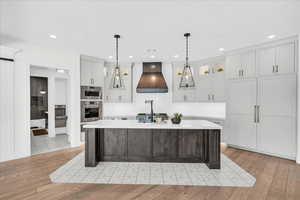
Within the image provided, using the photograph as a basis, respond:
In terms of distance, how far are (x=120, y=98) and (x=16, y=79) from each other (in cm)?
296

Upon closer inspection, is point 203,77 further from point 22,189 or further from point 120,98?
point 22,189

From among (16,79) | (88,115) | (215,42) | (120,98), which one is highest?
(215,42)

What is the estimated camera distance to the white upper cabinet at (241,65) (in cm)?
425

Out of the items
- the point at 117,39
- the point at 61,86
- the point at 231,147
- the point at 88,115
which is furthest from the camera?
the point at 61,86

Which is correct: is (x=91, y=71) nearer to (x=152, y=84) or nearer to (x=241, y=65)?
(x=152, y=84)

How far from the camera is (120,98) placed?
576 centimetres

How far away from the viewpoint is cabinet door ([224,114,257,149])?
13.8 feet

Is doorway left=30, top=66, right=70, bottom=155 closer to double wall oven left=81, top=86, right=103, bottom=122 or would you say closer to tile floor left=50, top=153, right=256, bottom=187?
double wall oven left=81, top=86, right=103, bottom=122

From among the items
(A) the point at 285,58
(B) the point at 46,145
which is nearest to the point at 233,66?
(A) the point at 285,58

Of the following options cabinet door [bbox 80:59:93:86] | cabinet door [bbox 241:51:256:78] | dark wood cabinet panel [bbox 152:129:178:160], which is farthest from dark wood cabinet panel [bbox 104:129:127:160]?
cabinet door [bbox 241:51:256:78]

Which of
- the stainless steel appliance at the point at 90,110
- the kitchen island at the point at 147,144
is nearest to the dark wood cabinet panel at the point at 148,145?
the kitchen island at the point at 147,144

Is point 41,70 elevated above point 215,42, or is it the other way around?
point 215,42

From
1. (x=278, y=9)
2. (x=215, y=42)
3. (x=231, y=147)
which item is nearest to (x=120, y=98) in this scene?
(x=215, y=42)

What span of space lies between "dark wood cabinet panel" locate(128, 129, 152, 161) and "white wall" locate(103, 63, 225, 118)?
8.23ft
